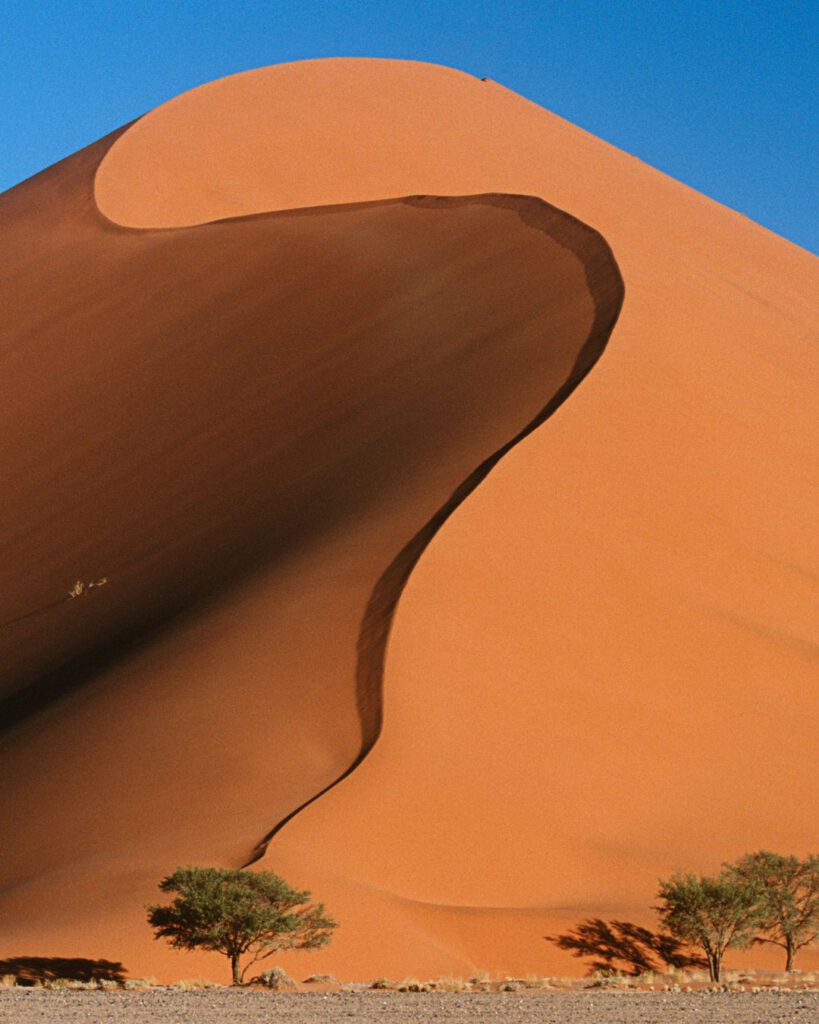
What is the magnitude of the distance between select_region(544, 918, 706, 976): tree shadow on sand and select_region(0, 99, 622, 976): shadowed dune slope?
2.65 meters

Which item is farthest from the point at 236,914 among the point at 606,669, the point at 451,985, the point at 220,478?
the point at 220,478

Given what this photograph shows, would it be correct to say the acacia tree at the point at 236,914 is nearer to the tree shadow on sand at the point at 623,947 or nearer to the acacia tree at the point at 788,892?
the tree shadow on sand at the point at 623,947

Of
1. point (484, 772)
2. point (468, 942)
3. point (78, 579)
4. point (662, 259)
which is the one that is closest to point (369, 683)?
point (484, 772)

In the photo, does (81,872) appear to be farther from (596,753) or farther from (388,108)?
(388,108)

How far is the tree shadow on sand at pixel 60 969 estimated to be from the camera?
39.9 feet

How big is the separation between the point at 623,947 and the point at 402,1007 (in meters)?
3.33

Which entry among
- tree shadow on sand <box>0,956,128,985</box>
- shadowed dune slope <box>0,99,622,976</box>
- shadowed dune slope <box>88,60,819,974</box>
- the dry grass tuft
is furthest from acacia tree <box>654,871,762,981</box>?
tree shadow on sand <box>0,956,128,985</box>

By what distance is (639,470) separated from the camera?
1917 centimetres

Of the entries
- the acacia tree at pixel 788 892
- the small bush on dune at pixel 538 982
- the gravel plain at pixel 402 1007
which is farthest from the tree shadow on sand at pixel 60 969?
the acacia tree at pixel 788 892

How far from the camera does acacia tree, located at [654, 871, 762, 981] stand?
43.5ft

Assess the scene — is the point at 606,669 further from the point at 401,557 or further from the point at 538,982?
the point at 538,982

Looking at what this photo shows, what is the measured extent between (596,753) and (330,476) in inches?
259

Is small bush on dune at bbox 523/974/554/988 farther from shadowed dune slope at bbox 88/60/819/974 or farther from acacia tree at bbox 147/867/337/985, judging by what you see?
acacia tree at bbox 147/867/337/985

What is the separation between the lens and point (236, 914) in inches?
483
